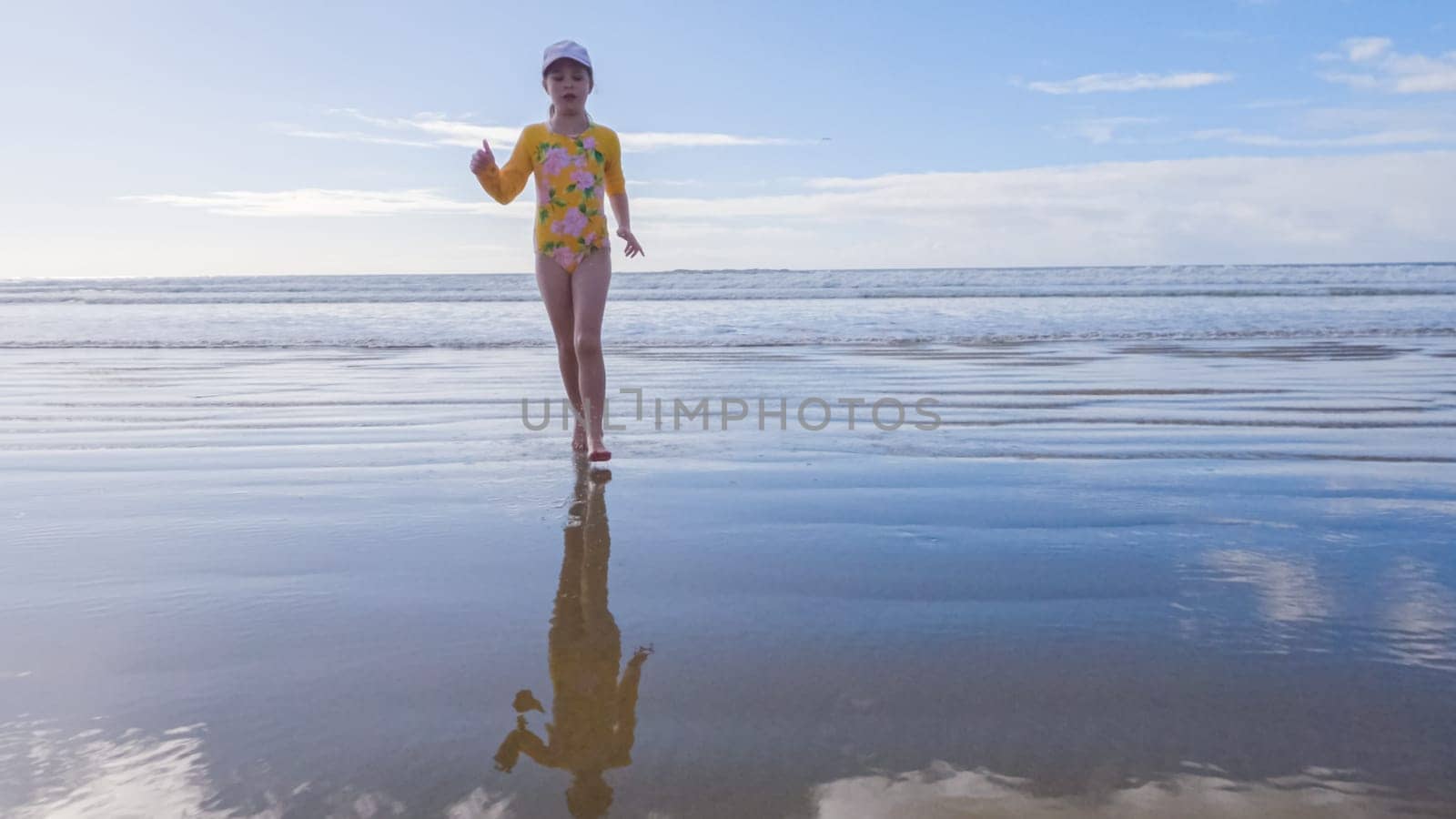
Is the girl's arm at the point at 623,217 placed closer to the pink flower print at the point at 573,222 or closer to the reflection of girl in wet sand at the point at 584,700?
the pink flower print at the point at 573,222

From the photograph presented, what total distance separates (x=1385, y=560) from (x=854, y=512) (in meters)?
1.37

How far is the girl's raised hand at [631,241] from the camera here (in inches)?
183

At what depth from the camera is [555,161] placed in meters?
4.55

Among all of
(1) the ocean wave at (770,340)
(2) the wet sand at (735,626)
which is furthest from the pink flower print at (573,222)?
(1) the ocean wave at (770,340)

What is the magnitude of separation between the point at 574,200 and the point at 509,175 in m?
0.31

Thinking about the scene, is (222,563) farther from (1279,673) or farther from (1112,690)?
(1279,673)

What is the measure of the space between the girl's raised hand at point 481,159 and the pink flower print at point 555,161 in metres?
0.26

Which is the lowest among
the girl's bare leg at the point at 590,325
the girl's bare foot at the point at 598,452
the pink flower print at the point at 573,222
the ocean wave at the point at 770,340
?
the girl's bare foot at the point at 598,452

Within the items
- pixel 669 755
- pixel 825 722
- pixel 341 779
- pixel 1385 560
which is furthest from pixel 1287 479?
pixel 341 779

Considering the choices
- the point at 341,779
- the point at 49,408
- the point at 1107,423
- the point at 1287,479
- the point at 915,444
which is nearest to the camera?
the point at 341,779

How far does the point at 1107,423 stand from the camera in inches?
200

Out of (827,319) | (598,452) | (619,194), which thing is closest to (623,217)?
(619,194)

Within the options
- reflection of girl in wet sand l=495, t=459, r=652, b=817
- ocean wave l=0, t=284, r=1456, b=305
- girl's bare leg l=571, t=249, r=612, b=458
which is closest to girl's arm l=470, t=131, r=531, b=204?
girl's bare leg l=571, t=249, r=612, b=458

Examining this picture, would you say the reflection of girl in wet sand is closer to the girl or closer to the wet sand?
the wet sand
